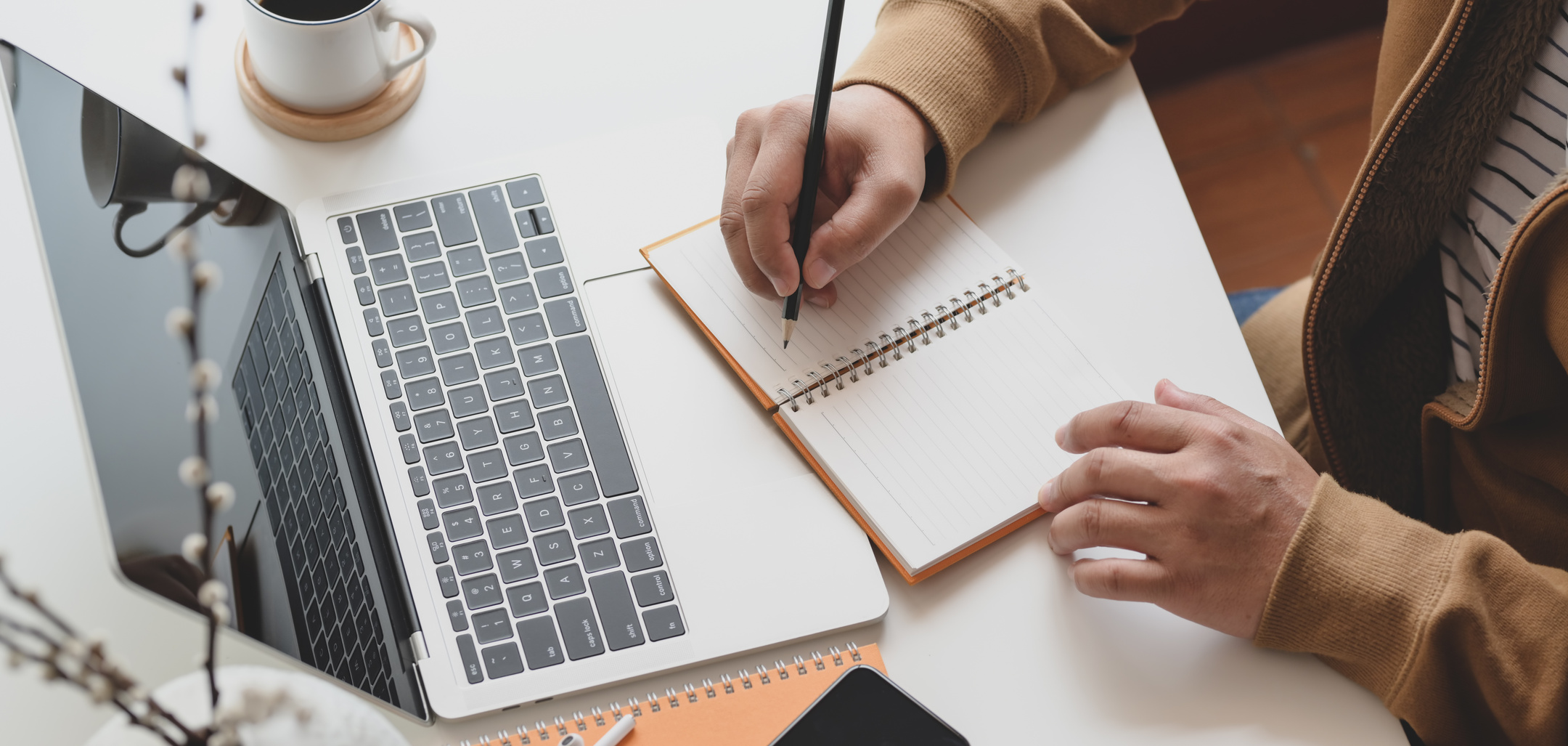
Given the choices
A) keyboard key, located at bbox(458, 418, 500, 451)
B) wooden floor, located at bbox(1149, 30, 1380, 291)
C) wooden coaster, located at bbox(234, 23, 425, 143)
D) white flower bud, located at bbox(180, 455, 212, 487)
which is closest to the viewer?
white flower bud, located at bbox(180, 455, 212, 487)

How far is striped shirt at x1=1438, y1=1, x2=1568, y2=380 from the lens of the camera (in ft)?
2.36

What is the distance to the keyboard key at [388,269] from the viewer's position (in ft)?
2.42

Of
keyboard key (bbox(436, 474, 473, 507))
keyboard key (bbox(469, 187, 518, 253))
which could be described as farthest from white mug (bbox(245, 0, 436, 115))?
keyboard key (bbox(436, 474, 473, 507))

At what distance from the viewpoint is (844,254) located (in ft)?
2.34

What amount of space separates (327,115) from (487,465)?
12.5 inches

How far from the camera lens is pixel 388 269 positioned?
0.74 meters

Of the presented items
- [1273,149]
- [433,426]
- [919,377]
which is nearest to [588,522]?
[433,426]

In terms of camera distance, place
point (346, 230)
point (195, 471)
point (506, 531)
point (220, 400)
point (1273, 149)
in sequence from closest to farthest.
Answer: point (195, 471), point (220, 400), point (506, 531), point (346, 230), point (1273, 149)

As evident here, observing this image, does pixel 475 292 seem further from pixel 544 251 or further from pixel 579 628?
pixel 579 628

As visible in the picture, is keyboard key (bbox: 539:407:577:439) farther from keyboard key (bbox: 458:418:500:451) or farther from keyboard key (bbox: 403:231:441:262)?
keyboard key (bbox: 403:231:441:262)

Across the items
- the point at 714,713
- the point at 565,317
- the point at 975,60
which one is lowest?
the point at 714,713

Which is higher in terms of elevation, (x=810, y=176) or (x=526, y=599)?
Result: (x=810, y=176)

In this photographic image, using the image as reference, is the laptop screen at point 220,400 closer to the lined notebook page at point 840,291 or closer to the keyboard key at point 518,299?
the keyboard key at point 518,299

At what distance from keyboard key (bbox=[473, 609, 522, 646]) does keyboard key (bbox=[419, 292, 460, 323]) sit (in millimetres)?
214
